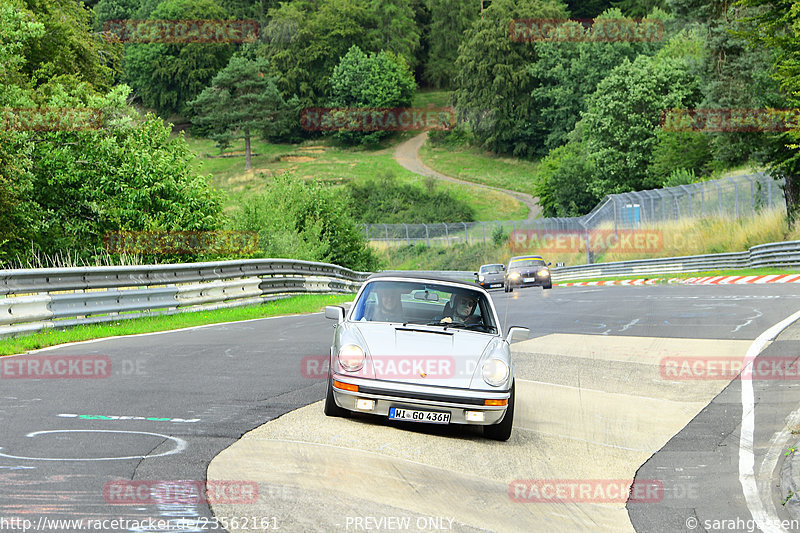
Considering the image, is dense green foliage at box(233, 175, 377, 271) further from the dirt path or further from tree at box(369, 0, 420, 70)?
tree at box(369, 0, 420, 70)

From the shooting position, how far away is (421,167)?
110500 mm

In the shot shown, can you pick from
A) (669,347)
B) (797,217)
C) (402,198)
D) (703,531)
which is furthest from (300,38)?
(703,531)

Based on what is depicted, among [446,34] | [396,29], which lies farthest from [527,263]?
[396,29]

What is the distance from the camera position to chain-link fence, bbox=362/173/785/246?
39.7 metres

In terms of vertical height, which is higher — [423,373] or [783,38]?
[783,38]

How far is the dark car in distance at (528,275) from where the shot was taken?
3750 cm

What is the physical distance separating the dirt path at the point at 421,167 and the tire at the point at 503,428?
8176 centimetres

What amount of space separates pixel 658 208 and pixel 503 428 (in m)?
41.2

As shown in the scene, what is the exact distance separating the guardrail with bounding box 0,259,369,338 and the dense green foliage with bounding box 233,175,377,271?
864 cm

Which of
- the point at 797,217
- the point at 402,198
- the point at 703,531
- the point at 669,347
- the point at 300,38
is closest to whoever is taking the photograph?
the point at 703,531

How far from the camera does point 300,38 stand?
133 metres

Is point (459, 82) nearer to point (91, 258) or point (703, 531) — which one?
point (91, 258)

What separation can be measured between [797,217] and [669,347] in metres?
25.1

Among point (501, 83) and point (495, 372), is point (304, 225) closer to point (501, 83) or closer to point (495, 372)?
point (495, 372)
